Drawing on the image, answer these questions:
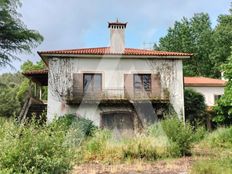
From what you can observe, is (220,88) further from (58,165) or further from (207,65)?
(58,165)

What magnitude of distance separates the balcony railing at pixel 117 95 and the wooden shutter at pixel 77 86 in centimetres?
11

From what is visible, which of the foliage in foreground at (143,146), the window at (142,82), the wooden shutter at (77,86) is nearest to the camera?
the foliage in foreground at (143,146)

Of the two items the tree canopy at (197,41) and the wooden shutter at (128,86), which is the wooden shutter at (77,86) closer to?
the wooden shutter at (128,86)

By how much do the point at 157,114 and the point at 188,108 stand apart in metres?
7.51

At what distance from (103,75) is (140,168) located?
44.8 ft

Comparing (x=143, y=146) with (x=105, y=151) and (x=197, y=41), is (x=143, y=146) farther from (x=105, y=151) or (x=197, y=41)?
(x=197, y=41)

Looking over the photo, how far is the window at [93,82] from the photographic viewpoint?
25328 millimetres

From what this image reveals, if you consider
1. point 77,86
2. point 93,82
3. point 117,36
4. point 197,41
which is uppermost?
point 197,41

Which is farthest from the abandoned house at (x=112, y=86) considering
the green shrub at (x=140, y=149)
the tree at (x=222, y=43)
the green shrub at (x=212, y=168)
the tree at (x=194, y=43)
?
the tree at (x=194, y=43)

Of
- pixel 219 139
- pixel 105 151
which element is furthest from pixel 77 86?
pixel 105 151

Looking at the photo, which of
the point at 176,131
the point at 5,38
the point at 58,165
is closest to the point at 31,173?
the point at 58,165

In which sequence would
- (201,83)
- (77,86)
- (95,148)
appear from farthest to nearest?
(201,83) → (77,86) → (95,148)

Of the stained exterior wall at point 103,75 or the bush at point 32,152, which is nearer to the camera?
the bush at point 32,152

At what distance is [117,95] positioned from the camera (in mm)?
25250
